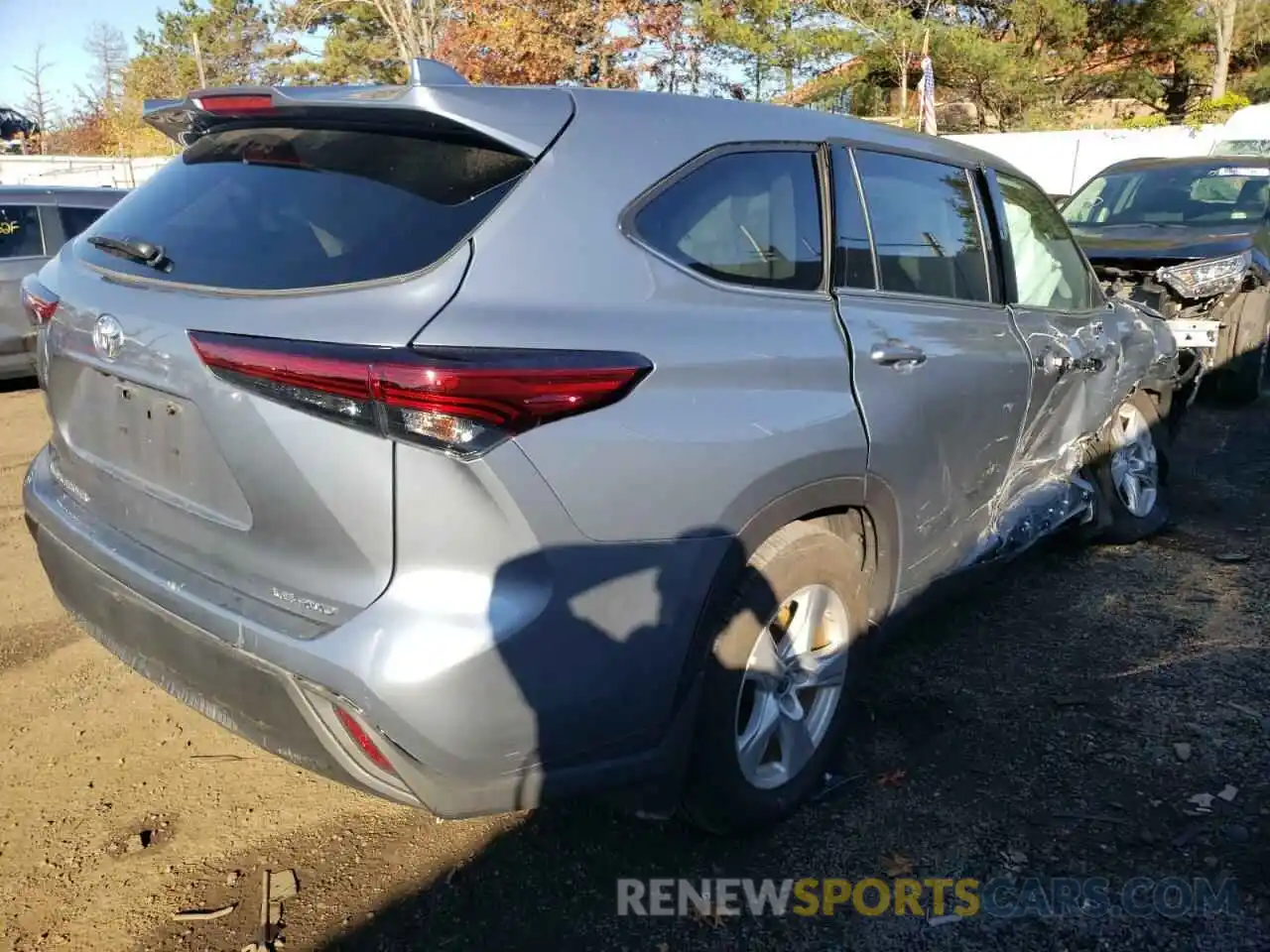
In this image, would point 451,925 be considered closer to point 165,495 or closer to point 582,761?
point 582,761

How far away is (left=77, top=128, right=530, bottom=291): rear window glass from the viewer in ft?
6.78

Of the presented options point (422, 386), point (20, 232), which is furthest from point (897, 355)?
point (20, 232)

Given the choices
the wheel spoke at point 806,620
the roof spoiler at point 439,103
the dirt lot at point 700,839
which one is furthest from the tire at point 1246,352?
the roof spoiler at point 439,103

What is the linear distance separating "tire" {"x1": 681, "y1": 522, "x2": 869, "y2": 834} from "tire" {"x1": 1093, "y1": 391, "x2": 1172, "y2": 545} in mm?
2272

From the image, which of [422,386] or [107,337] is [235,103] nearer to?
[107,337]

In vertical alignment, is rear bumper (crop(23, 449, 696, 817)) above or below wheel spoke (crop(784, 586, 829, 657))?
above

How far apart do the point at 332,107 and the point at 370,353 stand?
2.47 feet

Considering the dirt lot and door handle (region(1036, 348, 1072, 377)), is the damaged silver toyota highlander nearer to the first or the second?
the dirt lot

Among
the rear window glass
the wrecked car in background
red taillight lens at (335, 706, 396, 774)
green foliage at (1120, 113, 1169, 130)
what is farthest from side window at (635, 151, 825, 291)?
green foliage at (1120, 113, 1169, 130)

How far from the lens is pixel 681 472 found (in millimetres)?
2168

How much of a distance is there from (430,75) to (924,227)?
1659mm


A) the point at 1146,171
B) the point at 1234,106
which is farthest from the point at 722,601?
Answer: the point at 1234,106

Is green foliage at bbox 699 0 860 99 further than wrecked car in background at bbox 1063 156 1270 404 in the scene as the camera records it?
Yes

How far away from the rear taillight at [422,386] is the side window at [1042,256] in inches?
93.4
